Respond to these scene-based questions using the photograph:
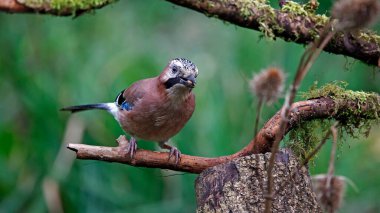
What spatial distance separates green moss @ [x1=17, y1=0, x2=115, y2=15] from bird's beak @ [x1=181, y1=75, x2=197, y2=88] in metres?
1.02

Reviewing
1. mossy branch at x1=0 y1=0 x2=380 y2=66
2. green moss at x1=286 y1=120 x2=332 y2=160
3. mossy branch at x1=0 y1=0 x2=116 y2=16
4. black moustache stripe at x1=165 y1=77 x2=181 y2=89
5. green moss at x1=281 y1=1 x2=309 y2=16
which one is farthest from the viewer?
black moustache stripe at x1=165 y1=77 x2=181 y2=89

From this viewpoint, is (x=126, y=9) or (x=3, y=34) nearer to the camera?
(x=3, y=34)

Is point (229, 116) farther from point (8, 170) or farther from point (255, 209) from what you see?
point (255, 209)

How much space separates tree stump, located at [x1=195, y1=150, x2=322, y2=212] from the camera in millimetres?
3104

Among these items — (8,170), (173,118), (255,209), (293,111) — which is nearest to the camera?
(255,209)

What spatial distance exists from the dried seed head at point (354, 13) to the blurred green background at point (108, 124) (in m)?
1.85

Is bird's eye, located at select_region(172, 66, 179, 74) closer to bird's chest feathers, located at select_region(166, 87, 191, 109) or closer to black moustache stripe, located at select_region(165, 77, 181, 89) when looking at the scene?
black moustache stripe, located at select_region(165, 77, 181, 89)

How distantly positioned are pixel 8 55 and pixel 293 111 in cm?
275

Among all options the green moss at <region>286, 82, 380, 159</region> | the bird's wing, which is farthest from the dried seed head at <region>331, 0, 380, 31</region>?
the bird's wing

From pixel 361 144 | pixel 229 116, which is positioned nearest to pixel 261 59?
pixel 229 116

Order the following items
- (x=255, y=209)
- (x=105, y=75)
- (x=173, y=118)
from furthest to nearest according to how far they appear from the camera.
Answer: (x=105, y=75)
(x=173, y=118)
(x=255, y=209)

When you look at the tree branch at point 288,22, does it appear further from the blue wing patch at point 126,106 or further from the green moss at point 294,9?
the blue wing patch at point 126,106

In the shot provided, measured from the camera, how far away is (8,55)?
18.8 ft

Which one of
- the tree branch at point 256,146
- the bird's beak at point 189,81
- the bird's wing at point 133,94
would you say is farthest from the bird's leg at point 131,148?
the bird's wing at point 133,94
